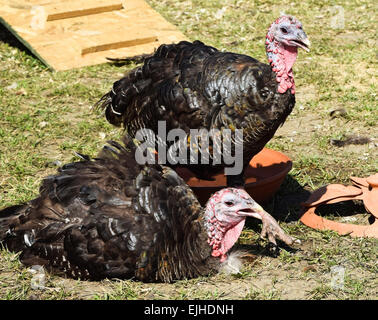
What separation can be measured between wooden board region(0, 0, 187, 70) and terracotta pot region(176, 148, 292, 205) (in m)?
2.95

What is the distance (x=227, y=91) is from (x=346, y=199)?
54.4 inches

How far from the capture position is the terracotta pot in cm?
556

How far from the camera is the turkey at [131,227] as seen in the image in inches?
181

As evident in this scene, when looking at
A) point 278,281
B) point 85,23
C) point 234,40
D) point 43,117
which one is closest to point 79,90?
point 43,117

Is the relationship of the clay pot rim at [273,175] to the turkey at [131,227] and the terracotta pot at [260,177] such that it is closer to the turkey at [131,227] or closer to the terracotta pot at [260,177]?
the terracotta pot at [260,177]

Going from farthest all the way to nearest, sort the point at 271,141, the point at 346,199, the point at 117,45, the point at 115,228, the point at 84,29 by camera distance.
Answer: the point at 84,29
the point at 117,45
the point at 271,141
the point at 346,199
the point at 115,228

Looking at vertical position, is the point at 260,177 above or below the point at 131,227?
below

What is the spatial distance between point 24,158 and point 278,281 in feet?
9.89

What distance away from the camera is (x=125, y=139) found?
536 centimetres

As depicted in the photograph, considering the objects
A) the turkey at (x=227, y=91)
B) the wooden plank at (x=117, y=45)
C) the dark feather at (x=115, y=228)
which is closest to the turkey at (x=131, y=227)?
the dark feather at (x=115, y=228)

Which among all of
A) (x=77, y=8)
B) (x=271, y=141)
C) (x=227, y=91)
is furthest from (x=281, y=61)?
(x=77, y=8)

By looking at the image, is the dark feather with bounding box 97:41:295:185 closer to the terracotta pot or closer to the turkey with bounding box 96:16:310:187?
the turkey with bounding box 96:16:310:187

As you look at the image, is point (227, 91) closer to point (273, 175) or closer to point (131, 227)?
point (273, 175)

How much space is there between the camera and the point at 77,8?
9430 mm
